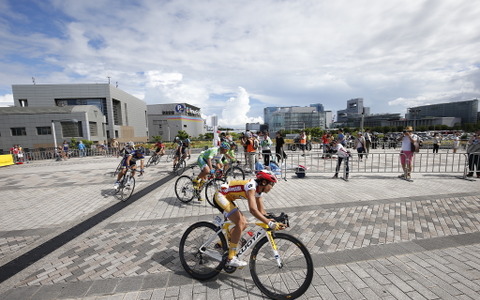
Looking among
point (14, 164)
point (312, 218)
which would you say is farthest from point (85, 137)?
point (312, 218)

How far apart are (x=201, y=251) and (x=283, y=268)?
1230 millimetres

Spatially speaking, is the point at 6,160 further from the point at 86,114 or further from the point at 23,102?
the point at 23,102

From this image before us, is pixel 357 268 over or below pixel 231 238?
below

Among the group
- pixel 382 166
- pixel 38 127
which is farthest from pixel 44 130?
pixel 382 166

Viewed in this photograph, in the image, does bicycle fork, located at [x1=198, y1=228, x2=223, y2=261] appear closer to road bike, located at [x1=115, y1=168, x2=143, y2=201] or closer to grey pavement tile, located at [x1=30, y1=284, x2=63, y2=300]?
grey pavement tile, located at [x1=30, y1=284, x2=63, y2=300]

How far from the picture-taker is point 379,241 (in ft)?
13.2

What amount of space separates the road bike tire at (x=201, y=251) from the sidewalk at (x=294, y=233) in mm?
165

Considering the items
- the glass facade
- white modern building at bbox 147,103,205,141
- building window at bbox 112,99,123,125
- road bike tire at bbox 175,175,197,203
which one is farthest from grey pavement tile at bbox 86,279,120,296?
the glass facade

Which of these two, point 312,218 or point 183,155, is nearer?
point 312,218

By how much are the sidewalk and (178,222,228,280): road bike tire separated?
0.54 ft

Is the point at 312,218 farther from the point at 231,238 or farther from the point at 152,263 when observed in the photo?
the point at 152,263

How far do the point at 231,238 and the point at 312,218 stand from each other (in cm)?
277

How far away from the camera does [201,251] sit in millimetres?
3232

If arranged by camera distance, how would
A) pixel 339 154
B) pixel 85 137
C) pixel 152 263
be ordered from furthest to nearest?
pixel 85 137 < pixel 339 154 < pixel 152 263
